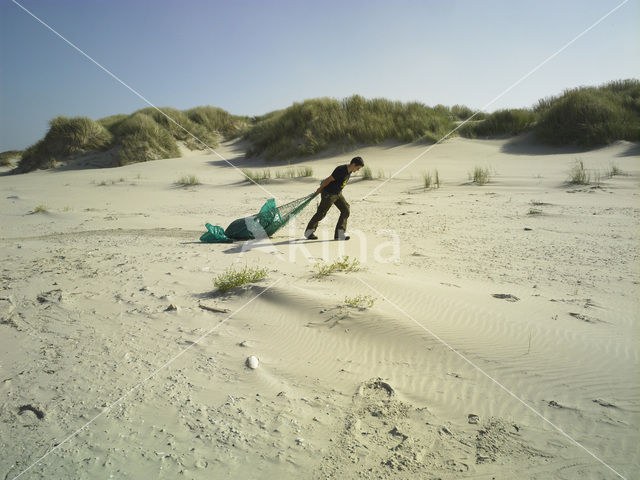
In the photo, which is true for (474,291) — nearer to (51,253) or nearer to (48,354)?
(48,354)

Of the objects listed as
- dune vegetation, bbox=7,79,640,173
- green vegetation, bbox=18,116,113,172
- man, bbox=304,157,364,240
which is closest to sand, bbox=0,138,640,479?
man, bbox=304,157,364,240

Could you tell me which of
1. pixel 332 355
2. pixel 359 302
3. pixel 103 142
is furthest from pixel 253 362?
pixel 103 142

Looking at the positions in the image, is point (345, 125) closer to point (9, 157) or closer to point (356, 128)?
point (356, 128)

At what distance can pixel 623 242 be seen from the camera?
17.9 feet

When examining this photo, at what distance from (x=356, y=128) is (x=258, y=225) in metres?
11.6

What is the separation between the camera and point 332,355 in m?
3.29

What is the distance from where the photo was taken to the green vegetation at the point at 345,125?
16656 millimetres

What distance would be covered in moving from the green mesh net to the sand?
0.23 meters

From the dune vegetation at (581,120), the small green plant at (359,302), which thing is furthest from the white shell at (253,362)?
the dune vegetation at (581,120)

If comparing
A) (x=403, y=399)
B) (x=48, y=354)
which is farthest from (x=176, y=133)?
(x=403, y=399)

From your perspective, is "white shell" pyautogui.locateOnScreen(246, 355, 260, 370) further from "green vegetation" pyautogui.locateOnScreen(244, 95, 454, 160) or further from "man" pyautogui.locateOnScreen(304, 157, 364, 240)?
"green vegetation" pyautogui.locateOnScreen(244, 95, 454, 160)

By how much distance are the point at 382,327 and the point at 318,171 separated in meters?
11.4

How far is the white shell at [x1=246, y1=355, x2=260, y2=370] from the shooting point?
310 centimetres

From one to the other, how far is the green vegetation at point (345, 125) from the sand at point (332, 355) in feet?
34.6
